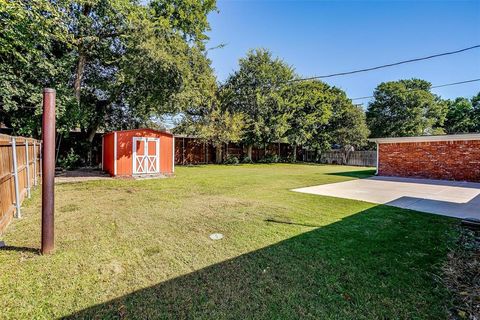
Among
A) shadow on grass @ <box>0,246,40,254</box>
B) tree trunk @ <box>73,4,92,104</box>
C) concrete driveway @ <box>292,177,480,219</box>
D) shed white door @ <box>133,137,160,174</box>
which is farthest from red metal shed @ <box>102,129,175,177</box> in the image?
shadow on grass @ <box>0,246,40,254</box>

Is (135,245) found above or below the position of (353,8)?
below

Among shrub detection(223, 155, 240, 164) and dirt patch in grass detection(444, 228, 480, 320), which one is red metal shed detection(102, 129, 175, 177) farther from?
dirt patch in grass detection(444, 228, 480, 320)

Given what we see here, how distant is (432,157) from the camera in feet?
37.7

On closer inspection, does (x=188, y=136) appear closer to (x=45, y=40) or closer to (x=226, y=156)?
(x=226, y=156)

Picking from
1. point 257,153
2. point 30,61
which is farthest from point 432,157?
point 30,61

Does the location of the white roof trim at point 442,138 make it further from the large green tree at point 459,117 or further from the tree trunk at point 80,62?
the large green tree at point 459,117

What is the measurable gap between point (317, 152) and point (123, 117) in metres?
19.0

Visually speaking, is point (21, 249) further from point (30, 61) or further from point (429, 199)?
point (30, 61)

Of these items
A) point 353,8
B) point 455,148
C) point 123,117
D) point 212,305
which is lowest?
point 212,305

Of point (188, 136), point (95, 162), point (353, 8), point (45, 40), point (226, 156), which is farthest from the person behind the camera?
point (226, 156)

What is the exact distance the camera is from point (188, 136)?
1903 cm

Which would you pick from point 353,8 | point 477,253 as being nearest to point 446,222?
point 477,253

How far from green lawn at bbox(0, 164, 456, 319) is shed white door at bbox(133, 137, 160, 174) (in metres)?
5.97

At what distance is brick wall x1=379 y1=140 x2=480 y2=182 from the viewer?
10578 millimetres
